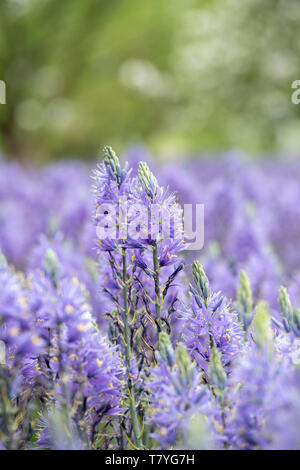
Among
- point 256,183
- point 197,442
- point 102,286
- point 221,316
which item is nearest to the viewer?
point 197,442

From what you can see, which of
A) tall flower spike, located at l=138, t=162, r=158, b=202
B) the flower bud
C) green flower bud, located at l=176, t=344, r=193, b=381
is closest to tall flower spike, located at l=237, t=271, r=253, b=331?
the flower bud

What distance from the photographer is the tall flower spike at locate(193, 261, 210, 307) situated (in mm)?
1875

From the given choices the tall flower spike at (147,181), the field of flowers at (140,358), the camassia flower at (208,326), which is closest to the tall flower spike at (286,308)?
the field of flowers at (140,358)

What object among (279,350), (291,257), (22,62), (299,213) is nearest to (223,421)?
(279,350)

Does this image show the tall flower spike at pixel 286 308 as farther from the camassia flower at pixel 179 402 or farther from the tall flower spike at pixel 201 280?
the camassia flower at pixel 179 402

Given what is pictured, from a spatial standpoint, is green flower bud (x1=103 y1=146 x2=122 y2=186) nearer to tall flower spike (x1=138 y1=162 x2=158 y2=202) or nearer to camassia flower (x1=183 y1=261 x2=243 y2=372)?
tall flower spike (x1=138 y1=162 x2=158 y2=202)

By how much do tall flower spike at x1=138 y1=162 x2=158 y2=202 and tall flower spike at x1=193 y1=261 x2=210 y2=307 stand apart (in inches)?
12.0

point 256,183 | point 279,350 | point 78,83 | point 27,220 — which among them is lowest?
point 279,350

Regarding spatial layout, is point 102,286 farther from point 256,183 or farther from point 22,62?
point 22,62

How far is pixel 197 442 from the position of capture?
1.36 m

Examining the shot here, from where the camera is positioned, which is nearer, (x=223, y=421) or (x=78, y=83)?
(x=223, y=421)

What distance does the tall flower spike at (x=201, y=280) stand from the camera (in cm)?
188

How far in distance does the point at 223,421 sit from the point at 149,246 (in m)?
0.69

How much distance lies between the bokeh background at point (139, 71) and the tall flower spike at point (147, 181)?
15029 mm
